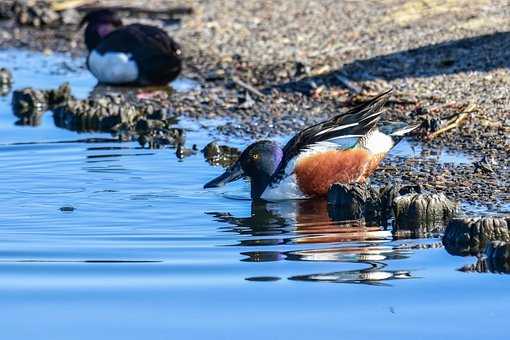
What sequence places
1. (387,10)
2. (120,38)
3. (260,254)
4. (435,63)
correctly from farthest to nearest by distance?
(387,10)
(120,38)
(435,63)
(260,254)

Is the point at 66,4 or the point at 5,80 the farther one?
the point at 66,4

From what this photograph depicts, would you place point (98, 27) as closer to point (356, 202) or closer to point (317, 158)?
point (317, 158)

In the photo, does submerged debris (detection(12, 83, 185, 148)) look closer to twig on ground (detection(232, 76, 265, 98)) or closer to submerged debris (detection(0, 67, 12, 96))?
twig on ground (detection(232, 76, 265, 98))

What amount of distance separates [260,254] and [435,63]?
5.71 meters

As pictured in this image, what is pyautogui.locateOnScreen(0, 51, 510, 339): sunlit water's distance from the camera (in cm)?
612

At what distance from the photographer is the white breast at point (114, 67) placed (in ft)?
44.9

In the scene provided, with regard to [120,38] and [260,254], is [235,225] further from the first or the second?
[120,38]

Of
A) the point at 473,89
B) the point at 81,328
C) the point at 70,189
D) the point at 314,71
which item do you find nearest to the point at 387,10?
the point at 314,71

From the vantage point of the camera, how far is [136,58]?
13.7 metres

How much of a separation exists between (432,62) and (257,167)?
13.3 feet

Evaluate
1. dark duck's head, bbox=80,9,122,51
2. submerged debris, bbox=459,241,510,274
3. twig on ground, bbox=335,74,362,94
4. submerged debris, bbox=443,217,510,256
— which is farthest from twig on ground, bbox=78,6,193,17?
submerged debris, bbox=459,241,510,274

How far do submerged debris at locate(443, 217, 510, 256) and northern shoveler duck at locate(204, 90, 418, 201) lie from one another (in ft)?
5.82

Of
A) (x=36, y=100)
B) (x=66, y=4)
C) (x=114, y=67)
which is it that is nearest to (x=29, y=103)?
(x=36, y=100)

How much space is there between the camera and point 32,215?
27.9 feet
